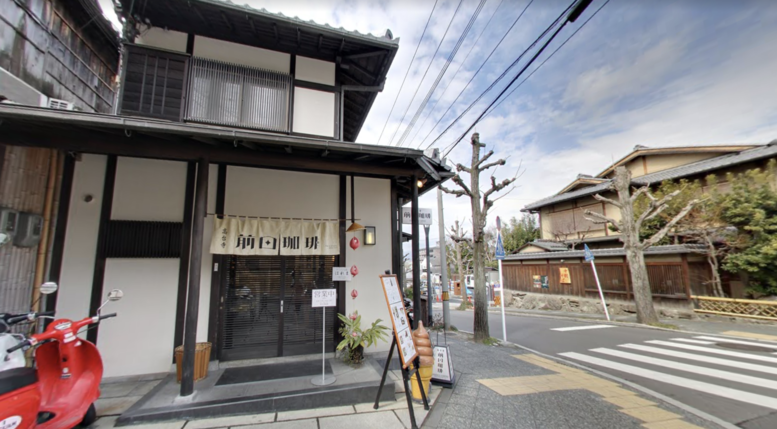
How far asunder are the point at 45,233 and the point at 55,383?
266cm

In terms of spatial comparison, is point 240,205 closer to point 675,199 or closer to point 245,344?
point 245,344

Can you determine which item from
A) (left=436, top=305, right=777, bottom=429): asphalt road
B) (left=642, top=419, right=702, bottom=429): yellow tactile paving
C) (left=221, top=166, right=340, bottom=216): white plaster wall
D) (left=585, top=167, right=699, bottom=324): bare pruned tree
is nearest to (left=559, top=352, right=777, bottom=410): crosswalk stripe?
(left=436, top=305, right=777, bottom=429): asphalt road

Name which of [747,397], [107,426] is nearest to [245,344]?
[107,426]

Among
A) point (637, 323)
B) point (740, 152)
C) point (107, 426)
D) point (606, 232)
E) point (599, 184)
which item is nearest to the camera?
point (107, 426)

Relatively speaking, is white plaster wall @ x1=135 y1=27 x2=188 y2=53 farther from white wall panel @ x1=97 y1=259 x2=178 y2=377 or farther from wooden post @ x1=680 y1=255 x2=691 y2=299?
wooden post @ x1=680 y1=255 x2=691 y2=299

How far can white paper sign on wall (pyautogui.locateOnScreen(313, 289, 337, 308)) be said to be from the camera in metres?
4.79

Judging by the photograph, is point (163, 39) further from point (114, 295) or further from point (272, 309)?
point (272, 309)

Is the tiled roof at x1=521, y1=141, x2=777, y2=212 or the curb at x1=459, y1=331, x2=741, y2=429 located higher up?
the tiled roof at x1=521, y1=141, x2=777, y2=212

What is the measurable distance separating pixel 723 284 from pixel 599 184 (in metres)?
8.70

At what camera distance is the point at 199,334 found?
5027 mm

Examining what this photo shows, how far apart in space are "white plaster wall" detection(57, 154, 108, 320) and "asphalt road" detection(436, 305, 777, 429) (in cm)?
965

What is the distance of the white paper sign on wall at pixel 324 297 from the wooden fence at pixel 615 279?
1462cm

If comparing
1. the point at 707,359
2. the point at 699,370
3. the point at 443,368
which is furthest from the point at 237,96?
the point at 707,359

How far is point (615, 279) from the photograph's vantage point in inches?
561
